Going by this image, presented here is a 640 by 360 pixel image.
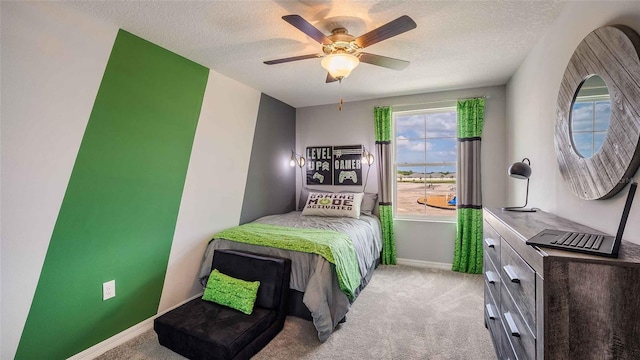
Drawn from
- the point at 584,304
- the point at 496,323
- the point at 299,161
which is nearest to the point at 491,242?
the point at 496,323

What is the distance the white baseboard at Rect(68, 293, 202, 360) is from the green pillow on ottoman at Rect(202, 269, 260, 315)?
57 cm

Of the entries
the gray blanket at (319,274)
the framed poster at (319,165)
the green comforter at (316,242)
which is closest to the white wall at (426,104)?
the framed poster at (319,165)

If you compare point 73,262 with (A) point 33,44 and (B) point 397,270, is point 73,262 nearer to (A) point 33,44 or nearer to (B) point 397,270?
(A) point 33,44

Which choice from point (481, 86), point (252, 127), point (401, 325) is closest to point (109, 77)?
point (252, 127)

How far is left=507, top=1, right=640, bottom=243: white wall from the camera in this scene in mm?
1265

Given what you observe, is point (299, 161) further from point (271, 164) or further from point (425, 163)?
point (425, 163)

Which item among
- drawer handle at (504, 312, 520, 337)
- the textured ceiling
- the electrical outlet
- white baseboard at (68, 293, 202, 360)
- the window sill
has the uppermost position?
the textured ceiling

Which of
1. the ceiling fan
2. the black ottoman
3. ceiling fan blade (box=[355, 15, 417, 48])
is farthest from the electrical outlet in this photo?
ceiling fan blade (box=[355, 15, 417, 48])

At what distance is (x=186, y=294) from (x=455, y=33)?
3346 mm

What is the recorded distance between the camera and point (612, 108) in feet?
3.97

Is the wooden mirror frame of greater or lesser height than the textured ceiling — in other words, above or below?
below

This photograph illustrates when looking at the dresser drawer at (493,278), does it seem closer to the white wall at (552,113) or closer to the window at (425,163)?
the white wall at (552,113)

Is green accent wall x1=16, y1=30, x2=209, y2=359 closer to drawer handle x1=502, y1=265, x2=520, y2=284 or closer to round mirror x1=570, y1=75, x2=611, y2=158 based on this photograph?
drawer handle x1=502, y1=265, x2=520, y2=284

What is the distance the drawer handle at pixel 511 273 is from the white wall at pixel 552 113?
1.49ft
